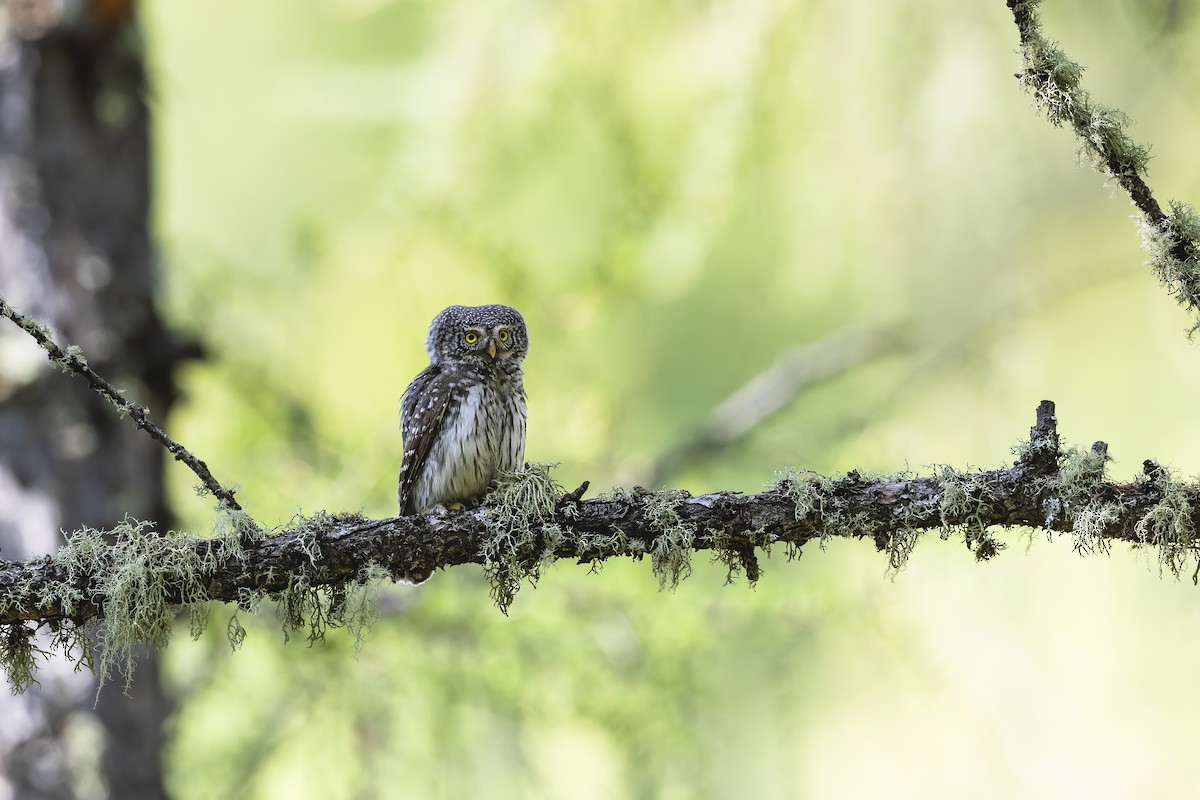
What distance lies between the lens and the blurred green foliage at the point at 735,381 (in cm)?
372

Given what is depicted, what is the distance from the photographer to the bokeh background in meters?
3.72

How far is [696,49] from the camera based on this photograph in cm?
430

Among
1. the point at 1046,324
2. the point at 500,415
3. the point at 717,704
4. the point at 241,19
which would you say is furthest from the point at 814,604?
the point at 241,19

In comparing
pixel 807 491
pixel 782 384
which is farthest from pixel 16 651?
pixel 782 384

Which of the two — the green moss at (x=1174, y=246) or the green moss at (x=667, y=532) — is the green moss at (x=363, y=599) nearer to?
the green moss at (x=667, y=532)

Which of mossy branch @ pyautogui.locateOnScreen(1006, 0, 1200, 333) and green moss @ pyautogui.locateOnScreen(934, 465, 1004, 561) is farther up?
mossy branch @ pyautogui.locateOnScreen(1006, 0, 1200, 333)

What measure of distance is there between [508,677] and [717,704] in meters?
0.90

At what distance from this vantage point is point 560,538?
2.24 metres

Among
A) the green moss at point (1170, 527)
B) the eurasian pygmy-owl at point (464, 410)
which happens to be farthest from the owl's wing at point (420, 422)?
the green moss at point (1170, 527)

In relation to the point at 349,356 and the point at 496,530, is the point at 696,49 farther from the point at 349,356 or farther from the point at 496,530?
the point at 496,530

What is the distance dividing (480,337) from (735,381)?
266cm

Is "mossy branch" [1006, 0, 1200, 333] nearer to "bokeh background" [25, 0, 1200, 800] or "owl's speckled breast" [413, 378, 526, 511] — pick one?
"bokeh background" [25, 0, 1200, 800]

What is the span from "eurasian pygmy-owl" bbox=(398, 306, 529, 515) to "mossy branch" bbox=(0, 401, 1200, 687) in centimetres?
97

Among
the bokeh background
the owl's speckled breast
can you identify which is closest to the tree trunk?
the bokeh background
